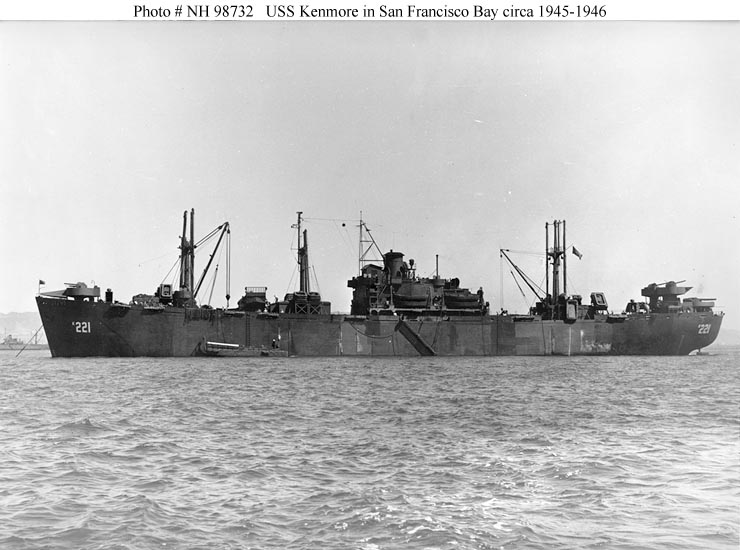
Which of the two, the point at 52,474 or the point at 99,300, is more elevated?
the point at 99,300

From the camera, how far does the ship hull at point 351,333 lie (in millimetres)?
44969

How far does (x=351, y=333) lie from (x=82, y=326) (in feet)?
64.3

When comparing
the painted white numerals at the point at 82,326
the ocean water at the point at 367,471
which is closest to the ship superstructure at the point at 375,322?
the painted white numerals at the point at 82,326

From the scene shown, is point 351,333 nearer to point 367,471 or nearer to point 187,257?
point 187,257

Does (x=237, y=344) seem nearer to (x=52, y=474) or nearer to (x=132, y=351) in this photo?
(x=132, y=351)

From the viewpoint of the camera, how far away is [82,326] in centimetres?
4466

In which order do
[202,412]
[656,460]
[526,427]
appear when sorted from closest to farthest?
[656,460] → [526,427] → [202,412]

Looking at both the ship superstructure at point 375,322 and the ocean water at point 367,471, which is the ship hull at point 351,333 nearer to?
the ship superstructure at point 375,322

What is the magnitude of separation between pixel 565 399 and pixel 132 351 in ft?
109

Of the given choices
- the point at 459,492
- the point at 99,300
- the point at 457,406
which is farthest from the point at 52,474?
the point at 99,300

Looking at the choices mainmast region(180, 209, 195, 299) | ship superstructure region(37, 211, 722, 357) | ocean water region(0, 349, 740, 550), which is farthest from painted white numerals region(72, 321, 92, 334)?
ocean water region(0, 349, 740, 550)

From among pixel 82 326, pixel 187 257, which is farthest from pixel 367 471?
pixel 187 257

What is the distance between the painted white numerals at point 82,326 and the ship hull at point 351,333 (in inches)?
2.7

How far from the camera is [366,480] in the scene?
11305 mm
